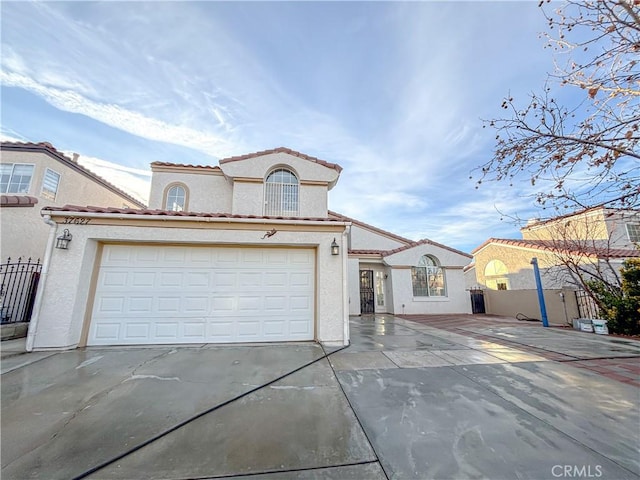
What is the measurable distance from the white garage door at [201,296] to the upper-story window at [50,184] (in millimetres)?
9038

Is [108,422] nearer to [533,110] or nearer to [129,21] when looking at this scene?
[533,110]

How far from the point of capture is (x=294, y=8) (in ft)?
26.3

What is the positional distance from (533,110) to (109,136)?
54.3 ft

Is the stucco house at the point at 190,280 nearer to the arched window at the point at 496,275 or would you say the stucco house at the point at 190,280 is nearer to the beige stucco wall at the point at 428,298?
the beige stucco wall at the point at 428,298

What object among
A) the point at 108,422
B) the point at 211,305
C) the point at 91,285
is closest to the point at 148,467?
the point at 108,422

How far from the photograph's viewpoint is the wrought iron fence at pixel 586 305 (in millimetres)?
10060

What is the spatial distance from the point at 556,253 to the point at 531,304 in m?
3.15

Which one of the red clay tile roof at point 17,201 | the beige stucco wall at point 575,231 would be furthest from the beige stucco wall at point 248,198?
the beige stucco wall at point 575,231

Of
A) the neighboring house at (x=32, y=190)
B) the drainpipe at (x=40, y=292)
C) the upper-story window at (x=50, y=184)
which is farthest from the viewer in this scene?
the upper-story window at (x=50, y=184)

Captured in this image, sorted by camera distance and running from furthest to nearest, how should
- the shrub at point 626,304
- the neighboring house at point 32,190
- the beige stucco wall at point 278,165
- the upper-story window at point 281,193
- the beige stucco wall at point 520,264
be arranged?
the beige stucco wall at point 520,264, the upper-story window at point 281,193, the beige stucco wall at point 278,165, the neighboring house at point 32,190, the shrub at point 626,304

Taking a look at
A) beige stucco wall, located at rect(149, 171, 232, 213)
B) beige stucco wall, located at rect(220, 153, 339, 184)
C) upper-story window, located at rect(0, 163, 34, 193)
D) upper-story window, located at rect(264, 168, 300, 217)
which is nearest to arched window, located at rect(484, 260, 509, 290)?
beige stucco wall, located at rect(220, 153, 339, 184)

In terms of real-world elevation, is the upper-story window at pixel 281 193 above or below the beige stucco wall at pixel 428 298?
above

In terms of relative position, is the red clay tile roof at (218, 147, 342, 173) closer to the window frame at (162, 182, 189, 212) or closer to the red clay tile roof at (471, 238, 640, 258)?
the window frame at (162, 182, 189, 212)

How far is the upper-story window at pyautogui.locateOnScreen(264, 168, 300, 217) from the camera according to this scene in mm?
10586
